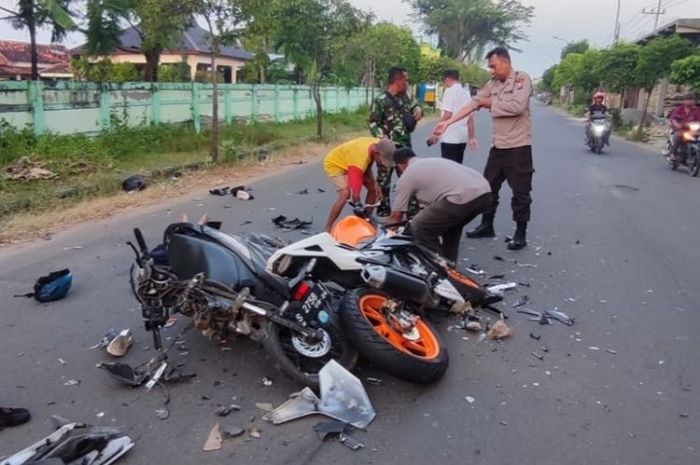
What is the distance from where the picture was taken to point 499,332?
13.9ft

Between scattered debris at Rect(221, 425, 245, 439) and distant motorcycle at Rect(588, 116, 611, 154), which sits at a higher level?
distant motorcycle at Rect(588, 116, 611, 154)

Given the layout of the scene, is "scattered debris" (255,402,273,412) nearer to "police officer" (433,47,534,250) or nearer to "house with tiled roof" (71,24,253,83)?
"police officer" (433,47,534,250)

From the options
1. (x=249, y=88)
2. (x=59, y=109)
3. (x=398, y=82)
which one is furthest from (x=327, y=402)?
(x=249, y=88)

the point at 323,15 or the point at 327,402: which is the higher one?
the point at 323,15

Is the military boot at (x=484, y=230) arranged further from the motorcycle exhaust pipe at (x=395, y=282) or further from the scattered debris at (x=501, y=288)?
the motorcycle exhaust pipe at (x=395, y=282)

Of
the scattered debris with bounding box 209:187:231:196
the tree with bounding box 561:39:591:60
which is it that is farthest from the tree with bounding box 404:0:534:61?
the scattered debris with bounding box 209:187:231:196

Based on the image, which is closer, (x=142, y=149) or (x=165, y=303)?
(x=165, y=303)

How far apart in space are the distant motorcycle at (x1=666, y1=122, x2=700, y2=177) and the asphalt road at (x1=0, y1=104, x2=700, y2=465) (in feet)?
21.9

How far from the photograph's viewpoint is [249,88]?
19.9 m

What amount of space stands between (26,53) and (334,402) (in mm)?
42575

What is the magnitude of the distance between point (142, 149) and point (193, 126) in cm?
353

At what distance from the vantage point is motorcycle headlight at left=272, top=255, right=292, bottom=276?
3.60 meters

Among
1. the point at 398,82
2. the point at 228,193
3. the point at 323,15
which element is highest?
the point at 323,15

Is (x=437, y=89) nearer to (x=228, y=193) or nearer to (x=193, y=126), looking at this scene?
(x=193, y=126)
